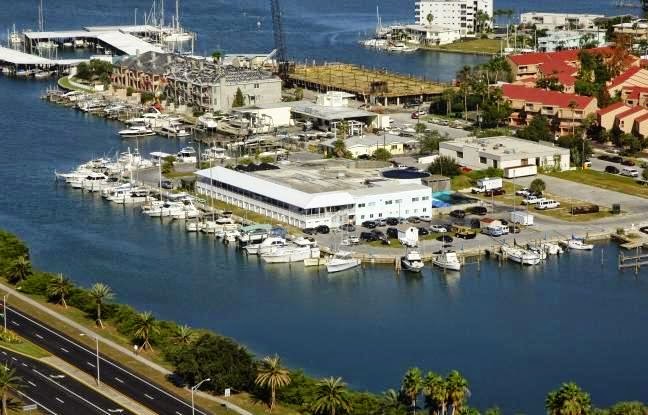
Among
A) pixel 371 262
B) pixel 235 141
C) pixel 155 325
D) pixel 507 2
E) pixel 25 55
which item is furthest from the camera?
pixel 507 2

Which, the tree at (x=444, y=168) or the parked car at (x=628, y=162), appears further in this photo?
the parked car at (x=628, y=162)

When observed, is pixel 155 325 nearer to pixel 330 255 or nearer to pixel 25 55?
pixel 330 255

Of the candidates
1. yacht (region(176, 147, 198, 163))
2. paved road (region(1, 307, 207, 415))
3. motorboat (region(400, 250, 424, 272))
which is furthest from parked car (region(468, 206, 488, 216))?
paved road (region(1, 307, 207, 415))

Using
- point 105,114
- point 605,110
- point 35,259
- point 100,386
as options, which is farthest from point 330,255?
point 105,114

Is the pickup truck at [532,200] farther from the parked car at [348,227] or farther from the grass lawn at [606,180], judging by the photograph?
the parked car at [348,227]

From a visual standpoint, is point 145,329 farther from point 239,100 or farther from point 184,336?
point 239,100

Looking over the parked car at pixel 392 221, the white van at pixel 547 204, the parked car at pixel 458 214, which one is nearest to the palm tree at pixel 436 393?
the parked car at pixel 392 221

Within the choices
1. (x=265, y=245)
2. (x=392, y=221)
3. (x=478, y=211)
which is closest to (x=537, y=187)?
(x=478, y=211)
